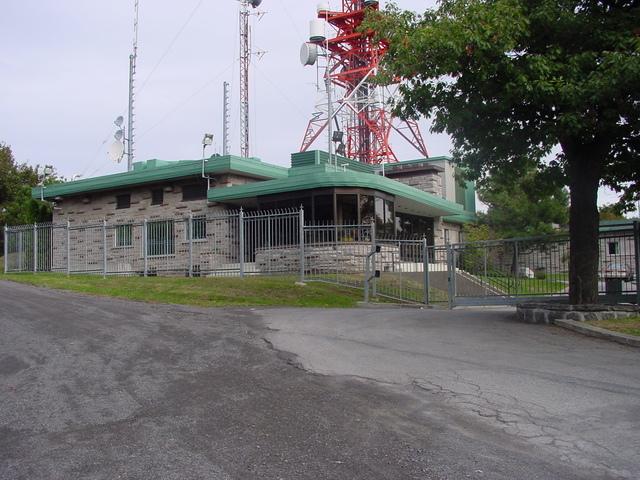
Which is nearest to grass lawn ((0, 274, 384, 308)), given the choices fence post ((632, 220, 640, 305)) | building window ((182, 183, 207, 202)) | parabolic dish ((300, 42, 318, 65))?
building window ((182, 183, 207, 202))

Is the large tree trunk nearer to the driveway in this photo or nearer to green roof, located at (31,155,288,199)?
the driveway

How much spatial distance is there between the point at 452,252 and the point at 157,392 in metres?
10.5

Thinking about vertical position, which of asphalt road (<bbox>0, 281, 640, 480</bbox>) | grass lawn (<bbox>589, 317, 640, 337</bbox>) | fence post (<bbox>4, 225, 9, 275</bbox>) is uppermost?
fence post (<bbox>4, 225, 9, 275</bbox>)

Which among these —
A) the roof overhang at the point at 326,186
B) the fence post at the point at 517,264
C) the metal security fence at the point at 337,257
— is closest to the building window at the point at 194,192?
the roof overhang at the point at 326,186

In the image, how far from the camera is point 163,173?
2406 cm

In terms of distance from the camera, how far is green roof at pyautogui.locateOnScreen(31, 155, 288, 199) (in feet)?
73.4

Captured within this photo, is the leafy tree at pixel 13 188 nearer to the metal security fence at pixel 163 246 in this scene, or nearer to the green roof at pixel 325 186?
the metal security fence at pixel 163 246

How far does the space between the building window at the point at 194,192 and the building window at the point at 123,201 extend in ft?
10.8

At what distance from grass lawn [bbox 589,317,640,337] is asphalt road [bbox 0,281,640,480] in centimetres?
61

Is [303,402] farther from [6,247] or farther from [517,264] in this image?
[6,247]

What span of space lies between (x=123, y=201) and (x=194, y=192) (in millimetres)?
4221

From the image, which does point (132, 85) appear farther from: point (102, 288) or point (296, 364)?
point (296, 364)

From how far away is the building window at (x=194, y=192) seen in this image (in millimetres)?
23609

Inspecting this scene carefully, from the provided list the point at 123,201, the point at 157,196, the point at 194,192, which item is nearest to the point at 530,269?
the point at 194,192
